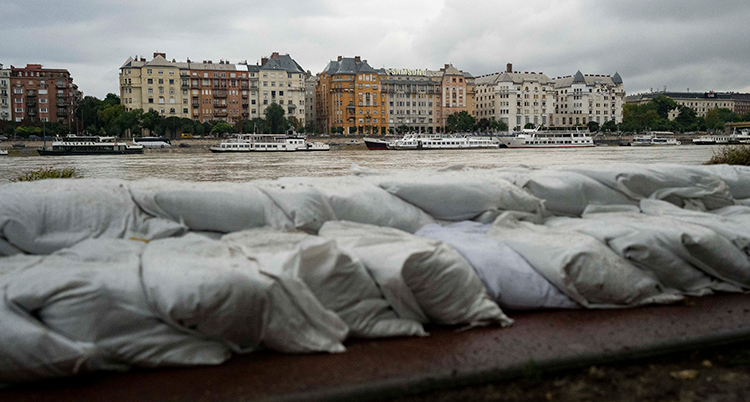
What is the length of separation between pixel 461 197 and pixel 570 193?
73 centimetres

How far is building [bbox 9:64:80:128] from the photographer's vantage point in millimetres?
72938

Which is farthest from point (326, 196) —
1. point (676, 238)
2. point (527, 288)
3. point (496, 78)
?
point (496, 78)

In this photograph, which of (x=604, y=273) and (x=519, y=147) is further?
(x=519, y=147)

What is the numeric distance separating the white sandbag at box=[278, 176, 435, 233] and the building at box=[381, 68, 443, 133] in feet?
251

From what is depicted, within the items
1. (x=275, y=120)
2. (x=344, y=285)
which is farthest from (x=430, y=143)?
(x=344, y=285)

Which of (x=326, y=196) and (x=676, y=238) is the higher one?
(x=326, y=196)

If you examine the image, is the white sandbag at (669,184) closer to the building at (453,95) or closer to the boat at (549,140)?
the boat at (549,140)

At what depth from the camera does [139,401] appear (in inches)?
70.0

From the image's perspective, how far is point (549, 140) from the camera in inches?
1994

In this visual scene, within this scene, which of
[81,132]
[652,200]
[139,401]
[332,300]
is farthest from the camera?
[81,132]

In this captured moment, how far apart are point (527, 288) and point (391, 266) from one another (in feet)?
2.23

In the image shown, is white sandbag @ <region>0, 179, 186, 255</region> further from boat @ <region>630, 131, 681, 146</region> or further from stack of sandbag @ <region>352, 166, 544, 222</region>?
boat @ <region>630, 131, 681, 146</region>

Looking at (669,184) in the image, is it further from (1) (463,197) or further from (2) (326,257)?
(2) (326,257)

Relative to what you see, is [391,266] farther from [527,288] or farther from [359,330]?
[527,288]
